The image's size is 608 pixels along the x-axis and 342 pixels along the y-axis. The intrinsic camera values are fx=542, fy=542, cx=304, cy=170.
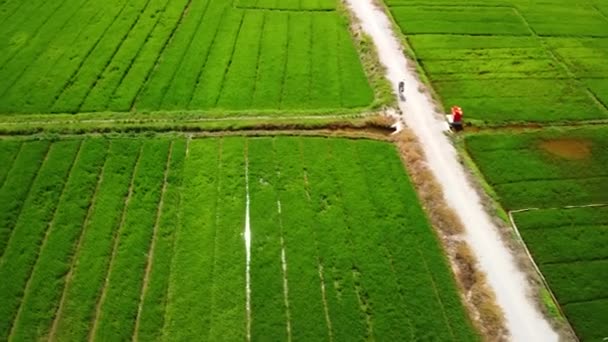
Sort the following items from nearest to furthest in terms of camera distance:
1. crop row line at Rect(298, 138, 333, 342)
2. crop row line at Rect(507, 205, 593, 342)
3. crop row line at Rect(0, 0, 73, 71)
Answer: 1. crop row line at Rect(298, 138, 333, 342)
2. crop row line at Rect(507, 205, 593, 342)
3. crop row line at Rect(0, 0, 73, 71)

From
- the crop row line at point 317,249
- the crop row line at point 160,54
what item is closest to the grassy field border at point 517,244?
the crop row line at point 317,249

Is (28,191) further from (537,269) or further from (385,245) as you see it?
(537,269)

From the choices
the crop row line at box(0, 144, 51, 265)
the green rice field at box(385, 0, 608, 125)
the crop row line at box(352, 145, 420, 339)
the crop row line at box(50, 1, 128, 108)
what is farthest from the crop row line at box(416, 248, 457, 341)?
the crop row line at box(50, 1, 128, 108)

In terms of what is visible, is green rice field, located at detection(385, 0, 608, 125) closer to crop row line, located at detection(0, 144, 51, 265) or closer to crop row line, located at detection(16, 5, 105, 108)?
crop row line, located at detection(16, 5, 105, 108)

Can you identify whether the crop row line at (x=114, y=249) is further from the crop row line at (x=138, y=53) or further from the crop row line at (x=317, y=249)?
the crop row line at (x=317, y=249)

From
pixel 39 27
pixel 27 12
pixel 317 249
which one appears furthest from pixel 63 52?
pixel 317 249

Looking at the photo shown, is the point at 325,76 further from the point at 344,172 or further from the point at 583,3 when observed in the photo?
the point at 583,3

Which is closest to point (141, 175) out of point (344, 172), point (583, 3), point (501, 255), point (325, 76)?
point (344, 172)
